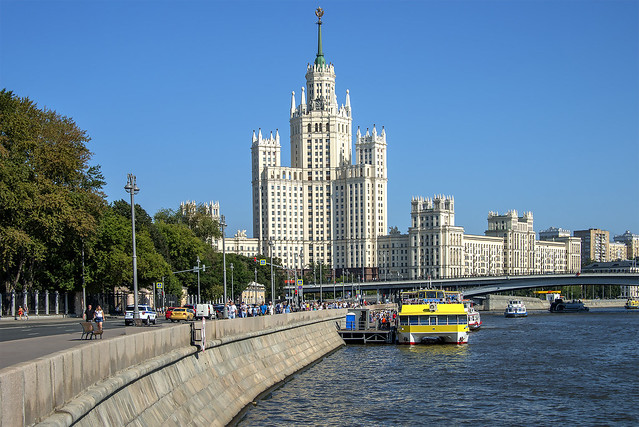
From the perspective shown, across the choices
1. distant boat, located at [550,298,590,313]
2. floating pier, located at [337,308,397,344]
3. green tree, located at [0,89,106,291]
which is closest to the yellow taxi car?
green tree, located at [0,89,106,291]

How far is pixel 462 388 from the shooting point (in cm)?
→ 4072

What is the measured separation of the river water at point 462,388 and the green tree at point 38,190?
82.0ft

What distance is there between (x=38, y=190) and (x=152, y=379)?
49361 mm

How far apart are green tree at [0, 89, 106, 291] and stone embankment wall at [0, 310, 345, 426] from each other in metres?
28.9

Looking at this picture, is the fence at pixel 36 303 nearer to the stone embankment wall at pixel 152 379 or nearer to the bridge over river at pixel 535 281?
the stone embankment wall at pixel 152 379

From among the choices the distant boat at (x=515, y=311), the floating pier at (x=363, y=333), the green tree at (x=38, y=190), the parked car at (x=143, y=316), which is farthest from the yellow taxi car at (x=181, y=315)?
the distant boat at (x=515, y=311)

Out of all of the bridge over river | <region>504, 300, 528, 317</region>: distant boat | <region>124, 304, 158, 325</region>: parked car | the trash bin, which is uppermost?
<region>124, 304, 158, 325</region>: parked car

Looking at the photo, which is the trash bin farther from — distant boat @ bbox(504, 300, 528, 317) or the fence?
distant boat @ bbox(504, 300, 528, 317)

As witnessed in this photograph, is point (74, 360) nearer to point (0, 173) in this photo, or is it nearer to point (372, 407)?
point (372, 407)

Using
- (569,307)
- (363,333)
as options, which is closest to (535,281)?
(569,307)

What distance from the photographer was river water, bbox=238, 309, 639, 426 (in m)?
31.6

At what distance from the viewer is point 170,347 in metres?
24.5

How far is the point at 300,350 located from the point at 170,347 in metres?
27.5

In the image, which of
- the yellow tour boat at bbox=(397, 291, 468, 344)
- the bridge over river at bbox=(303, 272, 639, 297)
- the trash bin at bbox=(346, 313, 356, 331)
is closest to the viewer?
the yellow tour boat at bbox=(397, 291, 468, 344)
